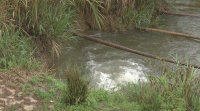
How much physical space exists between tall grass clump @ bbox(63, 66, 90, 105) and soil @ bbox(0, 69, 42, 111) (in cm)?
39

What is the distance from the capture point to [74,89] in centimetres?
327

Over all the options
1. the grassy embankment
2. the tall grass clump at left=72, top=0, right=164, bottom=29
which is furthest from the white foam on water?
the tall grass clump at left=72, top=0, right=164, bottom=29

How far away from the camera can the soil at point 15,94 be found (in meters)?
3.19

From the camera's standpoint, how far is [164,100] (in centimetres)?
344

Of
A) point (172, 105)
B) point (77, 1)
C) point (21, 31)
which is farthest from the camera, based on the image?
point (77, 1)

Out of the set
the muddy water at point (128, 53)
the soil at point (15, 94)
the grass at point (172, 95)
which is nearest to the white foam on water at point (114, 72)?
the muddy water at point (128, 53)

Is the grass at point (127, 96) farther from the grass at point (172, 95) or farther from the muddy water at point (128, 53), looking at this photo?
the muddy water at point (128, 53)

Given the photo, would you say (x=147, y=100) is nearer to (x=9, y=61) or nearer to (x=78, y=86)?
(x=78, y=86)

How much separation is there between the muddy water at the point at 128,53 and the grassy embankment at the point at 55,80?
0.53 metres

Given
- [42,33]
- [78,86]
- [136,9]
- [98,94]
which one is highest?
[136,9]

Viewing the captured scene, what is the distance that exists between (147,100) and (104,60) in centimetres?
239

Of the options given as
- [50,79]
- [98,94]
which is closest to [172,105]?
[98,94]

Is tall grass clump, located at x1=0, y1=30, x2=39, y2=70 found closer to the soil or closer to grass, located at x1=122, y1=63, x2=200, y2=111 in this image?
the soil

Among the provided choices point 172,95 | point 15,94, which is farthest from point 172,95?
point 15,94
